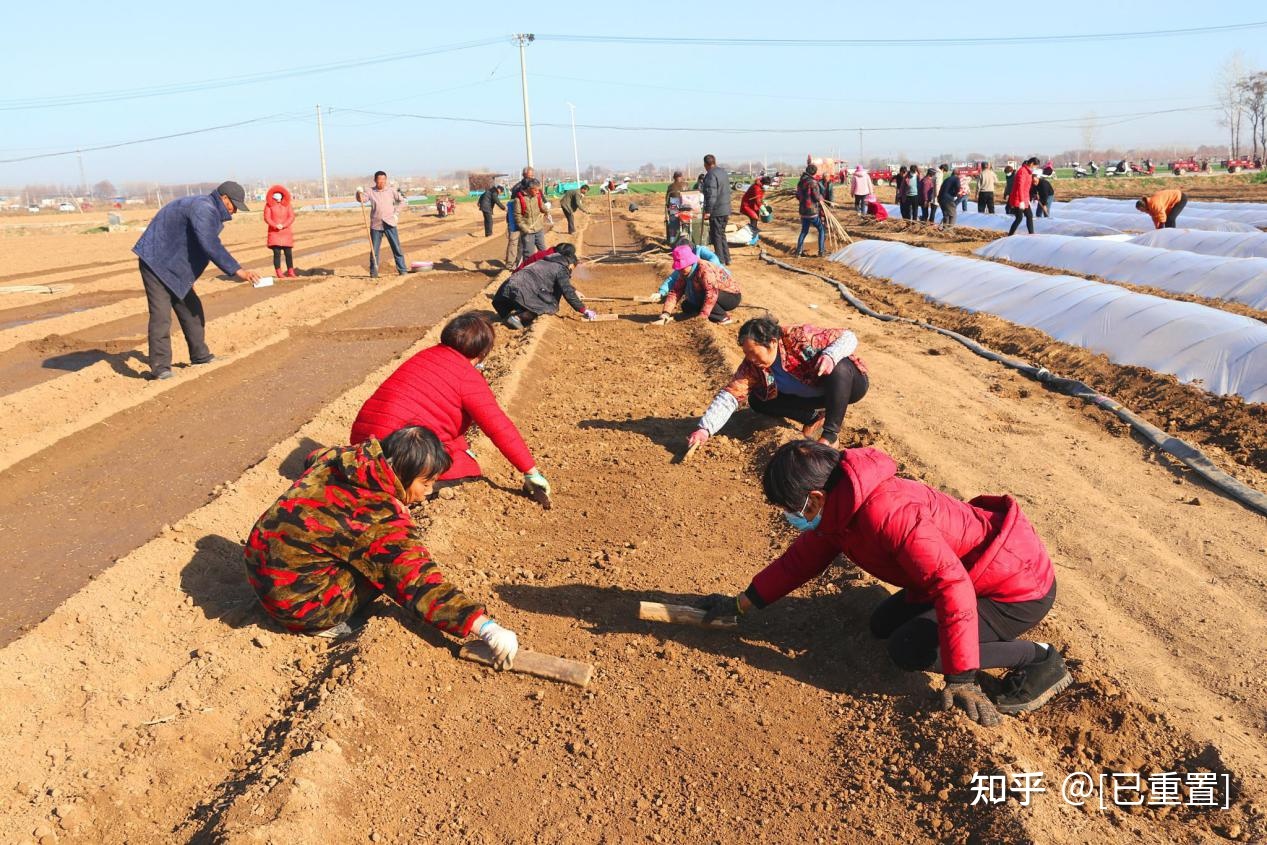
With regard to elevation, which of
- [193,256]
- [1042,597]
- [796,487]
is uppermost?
[193,256]

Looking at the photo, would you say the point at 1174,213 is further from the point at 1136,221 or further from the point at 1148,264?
the point at 1136,221

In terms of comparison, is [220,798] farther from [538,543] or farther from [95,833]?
[538,543]

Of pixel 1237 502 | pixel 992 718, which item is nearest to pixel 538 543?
pixel 992 718

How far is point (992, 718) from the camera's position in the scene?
3000mm

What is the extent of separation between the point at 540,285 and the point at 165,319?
3.36 m

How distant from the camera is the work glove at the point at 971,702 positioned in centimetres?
300

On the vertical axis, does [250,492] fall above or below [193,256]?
below

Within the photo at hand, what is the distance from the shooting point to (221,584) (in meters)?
4.41

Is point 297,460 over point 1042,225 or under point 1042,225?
under

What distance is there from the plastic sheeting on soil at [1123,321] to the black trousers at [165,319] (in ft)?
25.8

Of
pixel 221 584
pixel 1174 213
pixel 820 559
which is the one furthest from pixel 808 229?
pixel 820 559

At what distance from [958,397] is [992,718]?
14.6ft

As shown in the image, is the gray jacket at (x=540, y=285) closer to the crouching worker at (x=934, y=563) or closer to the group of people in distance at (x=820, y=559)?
the group of people in distance at (x=820, y=559)

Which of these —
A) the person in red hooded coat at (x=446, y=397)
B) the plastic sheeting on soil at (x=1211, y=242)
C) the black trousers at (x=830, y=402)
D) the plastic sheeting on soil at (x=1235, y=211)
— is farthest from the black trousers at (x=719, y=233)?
the plastic sheeting on soil at (x=1235, y=211)
